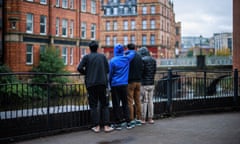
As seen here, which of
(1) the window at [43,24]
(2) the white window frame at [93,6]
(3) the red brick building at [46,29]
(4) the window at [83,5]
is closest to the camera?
(3) the red brick building at [46,29]

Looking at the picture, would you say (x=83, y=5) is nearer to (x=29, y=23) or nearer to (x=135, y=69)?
(x=29, y=23)

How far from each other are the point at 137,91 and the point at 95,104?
1.37m

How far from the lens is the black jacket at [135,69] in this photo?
28.5ft

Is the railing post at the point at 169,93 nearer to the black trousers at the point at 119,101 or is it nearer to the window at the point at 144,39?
the black trousers at the point at 119,101

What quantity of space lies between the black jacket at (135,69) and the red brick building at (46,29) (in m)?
26.4

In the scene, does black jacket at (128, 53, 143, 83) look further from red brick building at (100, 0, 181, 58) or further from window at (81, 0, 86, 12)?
red brick building at (100, 0, 181, 58)

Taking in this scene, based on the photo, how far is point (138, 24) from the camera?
71750 mm

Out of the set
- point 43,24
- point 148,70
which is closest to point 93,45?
point 148,70

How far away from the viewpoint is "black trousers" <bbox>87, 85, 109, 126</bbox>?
25.8 ft

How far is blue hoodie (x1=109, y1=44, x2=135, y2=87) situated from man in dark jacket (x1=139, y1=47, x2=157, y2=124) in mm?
818

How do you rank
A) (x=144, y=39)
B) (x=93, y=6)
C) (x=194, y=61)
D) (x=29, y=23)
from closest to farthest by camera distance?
(x=29, y=23)
(x=93, y=6)
(x=194, y=61)
(x=144, y=39)

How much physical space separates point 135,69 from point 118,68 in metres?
0.54

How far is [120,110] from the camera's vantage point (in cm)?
885

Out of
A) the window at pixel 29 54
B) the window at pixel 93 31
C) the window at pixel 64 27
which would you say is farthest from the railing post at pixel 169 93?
the window at pixel 93 31
